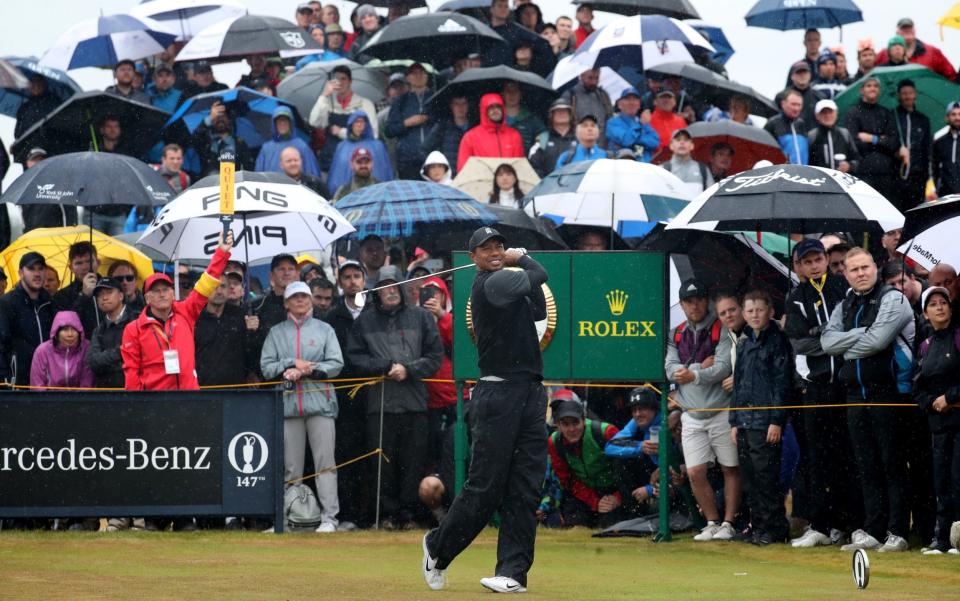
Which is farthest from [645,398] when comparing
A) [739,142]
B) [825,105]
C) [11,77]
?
[11,77]

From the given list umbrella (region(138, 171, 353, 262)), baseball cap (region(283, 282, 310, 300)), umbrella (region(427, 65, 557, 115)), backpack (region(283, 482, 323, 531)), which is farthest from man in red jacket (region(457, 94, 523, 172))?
backpack (region(283, 482, 323, 531))

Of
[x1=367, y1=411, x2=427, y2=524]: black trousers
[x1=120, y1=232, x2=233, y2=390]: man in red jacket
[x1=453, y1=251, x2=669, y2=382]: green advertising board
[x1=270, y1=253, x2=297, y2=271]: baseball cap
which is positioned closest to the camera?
[x1=453, y1=251, x2=669, y2=382]: green advertising board

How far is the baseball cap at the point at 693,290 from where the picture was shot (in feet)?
48.6

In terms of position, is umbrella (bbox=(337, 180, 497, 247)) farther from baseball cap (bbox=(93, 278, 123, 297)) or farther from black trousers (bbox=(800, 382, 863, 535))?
black trousers (bbox=(800, 382, 863, 535))

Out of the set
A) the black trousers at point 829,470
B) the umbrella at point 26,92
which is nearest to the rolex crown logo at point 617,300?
the black trousers at point 829,470

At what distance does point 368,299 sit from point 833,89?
890 cm

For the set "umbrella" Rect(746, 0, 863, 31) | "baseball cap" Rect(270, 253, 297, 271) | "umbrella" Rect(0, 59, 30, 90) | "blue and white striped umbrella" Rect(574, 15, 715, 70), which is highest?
"umbrella" Rect(746, 0, 863, 31)

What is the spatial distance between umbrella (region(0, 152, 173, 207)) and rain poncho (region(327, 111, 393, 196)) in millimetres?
4138

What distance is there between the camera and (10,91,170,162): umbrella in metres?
20.2

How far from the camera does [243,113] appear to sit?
2139cm

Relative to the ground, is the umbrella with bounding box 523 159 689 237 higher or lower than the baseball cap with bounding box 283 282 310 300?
higher

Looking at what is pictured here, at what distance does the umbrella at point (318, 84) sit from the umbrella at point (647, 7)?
3.24m

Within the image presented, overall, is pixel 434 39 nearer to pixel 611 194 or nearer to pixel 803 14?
pixel 803 14

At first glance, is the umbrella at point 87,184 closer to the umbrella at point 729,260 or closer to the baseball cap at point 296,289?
the baseball cap at point 296,289
